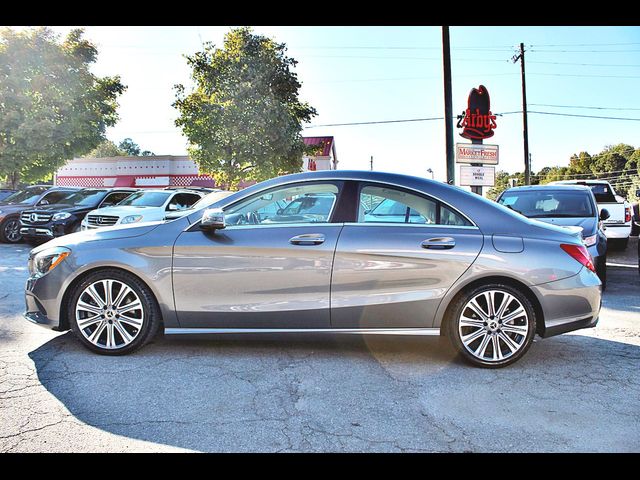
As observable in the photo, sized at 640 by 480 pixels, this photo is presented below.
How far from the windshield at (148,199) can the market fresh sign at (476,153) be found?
8.39 m

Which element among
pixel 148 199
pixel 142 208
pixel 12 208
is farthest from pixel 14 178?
pixel 142 208

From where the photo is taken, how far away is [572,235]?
167 inches

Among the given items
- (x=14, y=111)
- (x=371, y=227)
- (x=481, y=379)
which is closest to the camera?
(x=481, y=379)

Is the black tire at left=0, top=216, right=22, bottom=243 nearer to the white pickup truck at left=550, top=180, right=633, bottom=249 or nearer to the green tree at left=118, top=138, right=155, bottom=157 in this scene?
the white pickup truck at left=550, top=180, right=633, bottom=249

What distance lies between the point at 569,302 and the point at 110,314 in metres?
3.72

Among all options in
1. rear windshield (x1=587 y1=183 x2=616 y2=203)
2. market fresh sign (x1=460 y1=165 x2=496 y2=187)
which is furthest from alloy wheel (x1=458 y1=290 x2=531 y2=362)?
market fresh sign (x1=460 y1=165 x2=496 y2=187)

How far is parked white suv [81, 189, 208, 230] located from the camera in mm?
11062

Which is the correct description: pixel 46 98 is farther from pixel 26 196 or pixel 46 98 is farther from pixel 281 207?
pixel 281 207

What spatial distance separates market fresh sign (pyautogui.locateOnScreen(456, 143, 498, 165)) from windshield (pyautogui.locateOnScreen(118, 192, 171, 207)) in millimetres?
8388

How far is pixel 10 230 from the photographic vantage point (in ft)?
44.4
